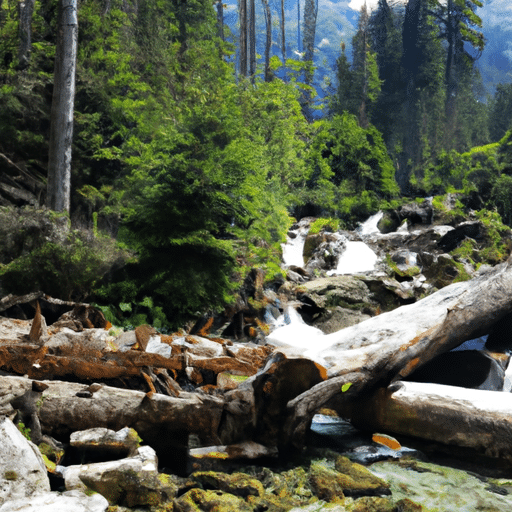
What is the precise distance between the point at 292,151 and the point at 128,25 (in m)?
10.3

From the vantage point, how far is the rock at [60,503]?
253 centimetres

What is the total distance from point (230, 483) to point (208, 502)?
0.31 meters

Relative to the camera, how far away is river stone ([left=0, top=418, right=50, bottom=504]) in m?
2.68

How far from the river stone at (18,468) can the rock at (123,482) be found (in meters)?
0.29

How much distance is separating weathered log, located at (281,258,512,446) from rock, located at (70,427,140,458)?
Result: 4.41 ft

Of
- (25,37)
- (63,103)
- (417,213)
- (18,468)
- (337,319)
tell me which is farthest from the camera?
(417,213)

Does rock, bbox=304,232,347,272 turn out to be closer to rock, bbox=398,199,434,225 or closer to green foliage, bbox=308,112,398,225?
rock, bbox=398,199,434,225

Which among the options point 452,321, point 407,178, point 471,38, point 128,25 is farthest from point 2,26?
point 471,38

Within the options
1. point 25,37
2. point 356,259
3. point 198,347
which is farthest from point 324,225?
point 198,347

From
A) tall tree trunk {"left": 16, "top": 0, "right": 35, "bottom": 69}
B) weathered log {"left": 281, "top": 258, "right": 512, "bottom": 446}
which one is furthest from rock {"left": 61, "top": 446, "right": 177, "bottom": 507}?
tall tree trunk {"left": 16, "top": 0, "right": 35, "bottom": 69}

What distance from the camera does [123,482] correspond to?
314 centimetres

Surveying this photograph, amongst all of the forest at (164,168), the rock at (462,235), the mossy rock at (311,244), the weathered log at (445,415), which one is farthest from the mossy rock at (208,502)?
the rock at (462,235)

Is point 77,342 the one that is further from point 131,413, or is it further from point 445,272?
point 445,272

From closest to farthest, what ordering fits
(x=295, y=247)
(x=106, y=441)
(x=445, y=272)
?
(x=106, y=441)
(x=445, y=272)
(x=295, y=247)
